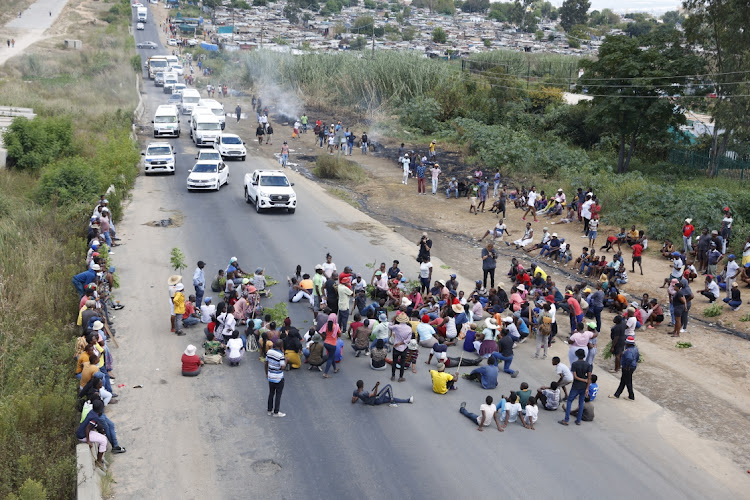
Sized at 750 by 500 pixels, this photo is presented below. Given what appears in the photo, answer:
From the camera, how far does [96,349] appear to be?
1383 cm

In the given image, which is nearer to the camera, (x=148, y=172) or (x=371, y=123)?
(x=148, y=172)

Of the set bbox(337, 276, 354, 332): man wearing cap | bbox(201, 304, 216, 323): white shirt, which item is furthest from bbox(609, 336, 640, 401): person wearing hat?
bbox(201, 304, 216, 323): white shirt

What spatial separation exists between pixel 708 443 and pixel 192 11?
171949mm

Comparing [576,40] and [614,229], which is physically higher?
[576,40]

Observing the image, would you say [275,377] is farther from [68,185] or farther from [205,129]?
[205,129]

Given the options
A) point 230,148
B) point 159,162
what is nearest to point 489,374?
point 159,162

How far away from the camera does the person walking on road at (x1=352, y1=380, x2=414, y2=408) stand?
14.2 metres

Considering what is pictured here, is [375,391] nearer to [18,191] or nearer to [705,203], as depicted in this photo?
[705,203]

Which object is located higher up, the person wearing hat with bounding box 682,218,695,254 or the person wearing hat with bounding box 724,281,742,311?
the person wearing hat with bounding box 682,218,695,254

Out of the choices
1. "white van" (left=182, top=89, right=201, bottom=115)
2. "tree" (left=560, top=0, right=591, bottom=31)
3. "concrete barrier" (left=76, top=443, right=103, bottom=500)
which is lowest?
"concrete barrier" (left=76, top=443, right=103, bottom=500)

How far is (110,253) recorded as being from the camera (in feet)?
77.1

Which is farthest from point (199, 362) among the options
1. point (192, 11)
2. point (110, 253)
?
point (192, 11)

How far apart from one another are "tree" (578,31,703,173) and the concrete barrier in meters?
34.2

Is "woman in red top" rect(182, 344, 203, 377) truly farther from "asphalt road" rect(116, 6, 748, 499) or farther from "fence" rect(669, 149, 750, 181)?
"fence" rect(669, 149, 750, 181)
